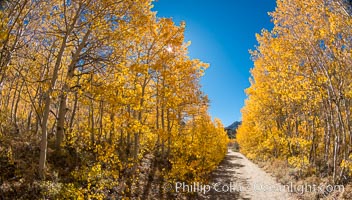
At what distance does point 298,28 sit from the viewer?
10.0 metres

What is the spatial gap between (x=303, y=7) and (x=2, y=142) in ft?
37.6

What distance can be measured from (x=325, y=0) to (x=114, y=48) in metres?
7.21

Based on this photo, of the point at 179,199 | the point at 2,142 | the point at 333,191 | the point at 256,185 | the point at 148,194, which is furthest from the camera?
the point at 256,185

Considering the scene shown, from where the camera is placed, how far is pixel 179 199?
1050 centimetres

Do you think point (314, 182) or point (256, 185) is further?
point (256, 185)

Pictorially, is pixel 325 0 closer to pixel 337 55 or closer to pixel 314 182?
pixel 337 55

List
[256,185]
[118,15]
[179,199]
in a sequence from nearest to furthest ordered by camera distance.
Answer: [118,15] < [179,199] < [256,185]

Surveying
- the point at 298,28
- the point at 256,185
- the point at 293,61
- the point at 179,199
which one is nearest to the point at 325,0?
the point at 298,28

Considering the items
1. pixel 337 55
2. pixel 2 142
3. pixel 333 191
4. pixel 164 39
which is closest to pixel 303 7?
pixel 337 55

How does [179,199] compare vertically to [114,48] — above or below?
below

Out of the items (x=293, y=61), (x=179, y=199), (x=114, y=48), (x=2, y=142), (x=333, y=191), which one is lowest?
(x=179, y=199)

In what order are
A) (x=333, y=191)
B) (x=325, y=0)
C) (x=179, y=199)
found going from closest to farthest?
(x=325, y=0) < (x=333, y=191) < (x=179, y=199)

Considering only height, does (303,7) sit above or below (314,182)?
above

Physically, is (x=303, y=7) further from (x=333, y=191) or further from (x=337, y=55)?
(x=333, y=191)
